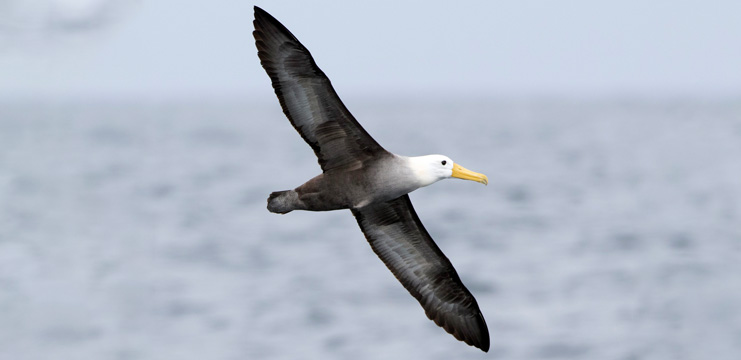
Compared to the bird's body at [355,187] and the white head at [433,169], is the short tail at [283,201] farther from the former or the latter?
the white head at [433,169]

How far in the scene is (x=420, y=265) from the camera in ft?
46.9

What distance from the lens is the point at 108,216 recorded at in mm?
46312

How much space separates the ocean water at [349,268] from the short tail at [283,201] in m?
10.8

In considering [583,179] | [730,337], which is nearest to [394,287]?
[730,337]

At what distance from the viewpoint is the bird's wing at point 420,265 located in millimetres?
13797

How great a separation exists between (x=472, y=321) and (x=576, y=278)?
651 inches

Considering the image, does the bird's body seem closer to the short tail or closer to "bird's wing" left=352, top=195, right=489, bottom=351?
the short tail

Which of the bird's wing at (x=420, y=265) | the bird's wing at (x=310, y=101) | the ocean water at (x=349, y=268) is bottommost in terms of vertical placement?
the bird's wing at (x=420, y=265)

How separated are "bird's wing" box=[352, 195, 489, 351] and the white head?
1.05 metres

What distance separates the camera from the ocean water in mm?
24188

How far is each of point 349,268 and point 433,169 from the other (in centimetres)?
1870

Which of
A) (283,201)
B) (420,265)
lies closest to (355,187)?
(283,201)

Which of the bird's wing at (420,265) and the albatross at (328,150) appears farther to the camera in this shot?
the bird's wing at (420,265)

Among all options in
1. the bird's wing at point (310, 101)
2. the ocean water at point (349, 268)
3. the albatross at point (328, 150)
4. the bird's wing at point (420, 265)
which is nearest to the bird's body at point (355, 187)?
the albatross at point (328, 150)
